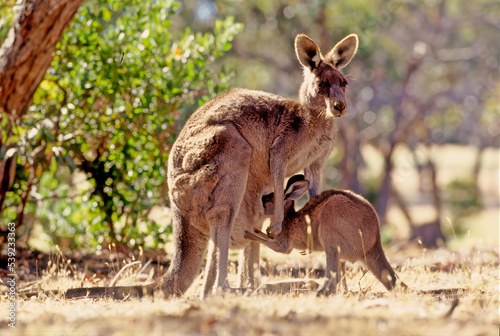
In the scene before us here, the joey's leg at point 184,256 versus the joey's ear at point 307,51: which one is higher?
the joey's ear at point 307,51

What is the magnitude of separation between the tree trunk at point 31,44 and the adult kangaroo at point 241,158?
67.6 inches

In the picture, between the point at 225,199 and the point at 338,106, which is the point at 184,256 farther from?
the point at 338,106

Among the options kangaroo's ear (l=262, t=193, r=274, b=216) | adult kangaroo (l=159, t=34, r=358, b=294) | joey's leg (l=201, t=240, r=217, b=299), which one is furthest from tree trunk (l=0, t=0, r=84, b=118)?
joey's leg (l=201, t=240, r=217, b=299)

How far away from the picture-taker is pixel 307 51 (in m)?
5.51

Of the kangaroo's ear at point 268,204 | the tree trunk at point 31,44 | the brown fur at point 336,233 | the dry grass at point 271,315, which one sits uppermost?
the tree trunk at point 31,44

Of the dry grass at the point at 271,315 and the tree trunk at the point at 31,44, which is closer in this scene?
the dry grass at the point at 271,315

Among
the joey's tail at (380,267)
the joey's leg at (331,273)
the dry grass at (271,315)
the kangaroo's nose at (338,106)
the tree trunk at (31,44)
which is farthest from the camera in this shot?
the tree trunk at (31,44)

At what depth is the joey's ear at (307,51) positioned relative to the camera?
17.9ft

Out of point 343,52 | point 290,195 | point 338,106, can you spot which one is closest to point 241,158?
point 290,195

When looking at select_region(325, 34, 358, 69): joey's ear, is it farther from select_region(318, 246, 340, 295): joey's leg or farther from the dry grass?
the dry grass

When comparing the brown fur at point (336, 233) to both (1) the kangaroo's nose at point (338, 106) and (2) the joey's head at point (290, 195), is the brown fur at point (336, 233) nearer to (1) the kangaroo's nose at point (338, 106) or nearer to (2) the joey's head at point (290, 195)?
(2) the joey's head at point (290, 195)

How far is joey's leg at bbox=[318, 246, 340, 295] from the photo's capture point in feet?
16.0

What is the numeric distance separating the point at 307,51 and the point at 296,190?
3.97ft

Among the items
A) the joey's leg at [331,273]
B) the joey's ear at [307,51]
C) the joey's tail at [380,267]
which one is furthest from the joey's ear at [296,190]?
the joey's ear at [307,51]
